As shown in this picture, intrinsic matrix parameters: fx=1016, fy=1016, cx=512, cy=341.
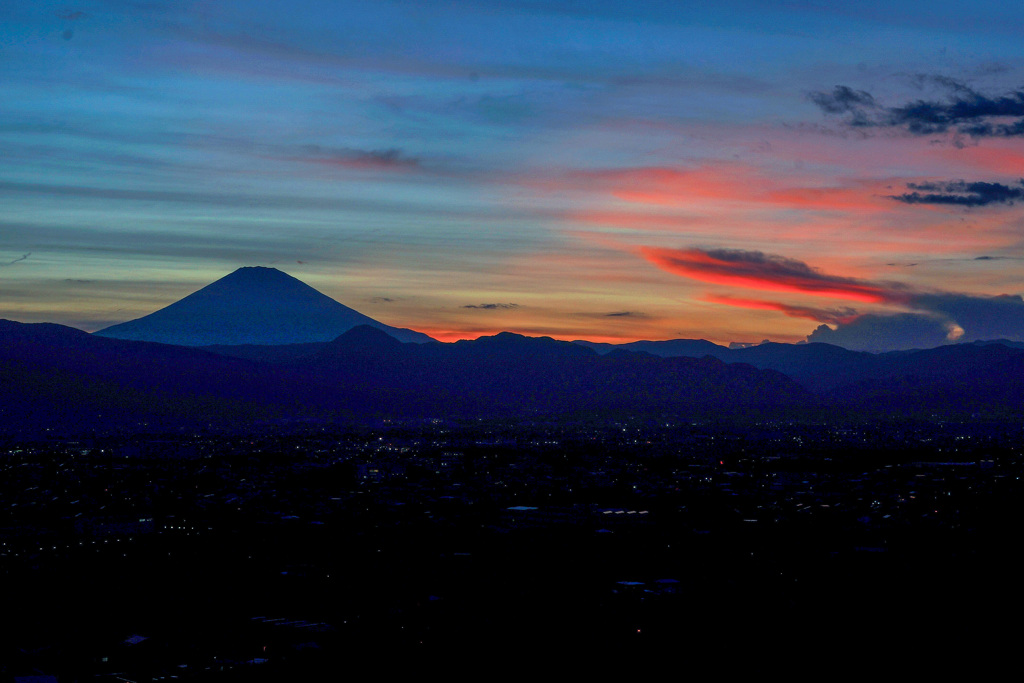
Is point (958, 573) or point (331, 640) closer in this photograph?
point (331, 640)

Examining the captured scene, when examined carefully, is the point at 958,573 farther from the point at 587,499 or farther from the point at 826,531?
the point at 587,499

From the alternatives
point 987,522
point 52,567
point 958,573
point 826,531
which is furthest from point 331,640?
point 987,522

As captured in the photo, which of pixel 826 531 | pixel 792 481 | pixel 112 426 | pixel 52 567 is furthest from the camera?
pixel 112 426

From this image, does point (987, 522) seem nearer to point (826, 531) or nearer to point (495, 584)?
point (826, 531)

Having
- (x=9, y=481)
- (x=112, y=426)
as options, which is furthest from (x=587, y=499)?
(x=112, y=426)

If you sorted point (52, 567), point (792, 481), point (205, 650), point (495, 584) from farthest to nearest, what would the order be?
point (792, 481) < point (52, 567) < point (495, 584) < point (205, 650)

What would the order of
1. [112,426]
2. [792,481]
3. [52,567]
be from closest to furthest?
[52,567] < [792,481] < [112,426]
